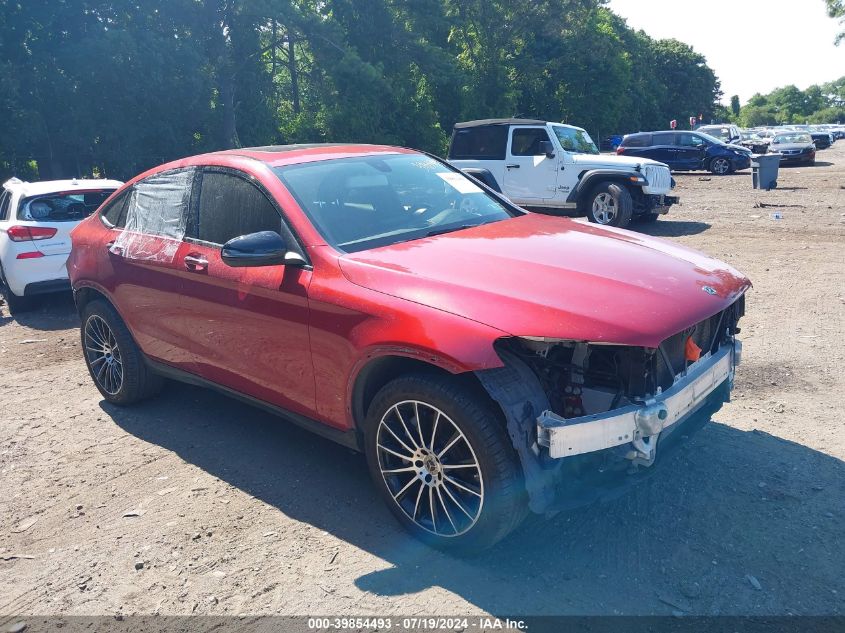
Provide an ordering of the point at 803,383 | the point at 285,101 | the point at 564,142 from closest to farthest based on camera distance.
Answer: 1. the point at 803,383
2. the point at 564,142
3. the point at 285,101

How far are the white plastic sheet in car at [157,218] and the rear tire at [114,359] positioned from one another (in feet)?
1.80

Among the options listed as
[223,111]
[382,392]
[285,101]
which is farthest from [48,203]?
[285,101]

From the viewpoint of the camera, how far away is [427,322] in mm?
3119

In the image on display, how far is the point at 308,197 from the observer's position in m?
3.98

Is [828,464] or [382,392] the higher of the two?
[382,392]

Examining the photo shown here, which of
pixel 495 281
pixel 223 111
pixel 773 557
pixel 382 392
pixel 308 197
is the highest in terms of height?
pixel 223 111

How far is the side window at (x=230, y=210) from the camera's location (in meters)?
4.05

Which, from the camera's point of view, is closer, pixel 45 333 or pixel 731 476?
pixel 731 476

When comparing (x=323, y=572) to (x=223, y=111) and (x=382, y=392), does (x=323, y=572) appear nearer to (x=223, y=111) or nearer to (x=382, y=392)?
(x=382, y=392)

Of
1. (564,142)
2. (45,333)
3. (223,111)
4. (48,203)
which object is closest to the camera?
(45,333)

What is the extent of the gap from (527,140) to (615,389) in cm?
1160

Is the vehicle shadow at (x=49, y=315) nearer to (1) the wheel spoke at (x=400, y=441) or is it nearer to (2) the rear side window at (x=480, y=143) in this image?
(1) the wheel spoke at (x=400, y=441)

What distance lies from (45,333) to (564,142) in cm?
973

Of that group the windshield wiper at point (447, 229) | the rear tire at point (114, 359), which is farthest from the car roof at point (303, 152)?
Result: the rear tire at point (114, 359)
